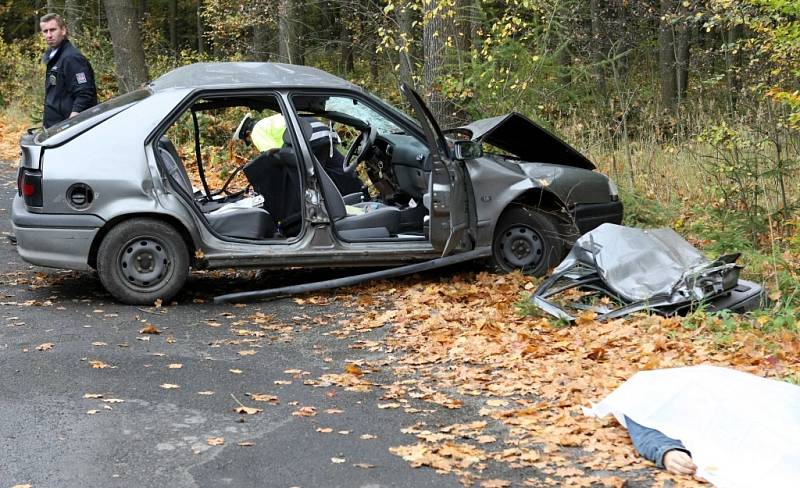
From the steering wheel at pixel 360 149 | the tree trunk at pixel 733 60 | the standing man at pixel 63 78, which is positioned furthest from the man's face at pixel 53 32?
A: the tree trunk at pixel 733 60

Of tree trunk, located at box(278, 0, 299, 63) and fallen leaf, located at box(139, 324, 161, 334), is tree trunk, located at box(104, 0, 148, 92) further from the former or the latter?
fallen leaf, located at box(139, 324, 161, 334)

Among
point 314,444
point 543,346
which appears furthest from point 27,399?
point 543,346

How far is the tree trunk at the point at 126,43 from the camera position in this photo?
17266 millimetres

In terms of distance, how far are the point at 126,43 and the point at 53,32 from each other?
799 cm

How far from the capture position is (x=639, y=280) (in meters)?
7.53

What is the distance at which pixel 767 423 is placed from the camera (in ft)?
14.5

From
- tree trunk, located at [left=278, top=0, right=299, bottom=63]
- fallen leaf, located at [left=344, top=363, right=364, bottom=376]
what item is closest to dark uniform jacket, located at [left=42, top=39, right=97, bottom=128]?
fallen leaf, located at [left=344, top=363, right=364, bottom=376]

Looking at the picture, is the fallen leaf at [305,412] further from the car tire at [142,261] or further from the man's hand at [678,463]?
the car tire at [142,261]

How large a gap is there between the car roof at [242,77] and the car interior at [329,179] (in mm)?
125

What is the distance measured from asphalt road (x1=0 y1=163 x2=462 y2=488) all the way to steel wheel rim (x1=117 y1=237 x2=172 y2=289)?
237mm

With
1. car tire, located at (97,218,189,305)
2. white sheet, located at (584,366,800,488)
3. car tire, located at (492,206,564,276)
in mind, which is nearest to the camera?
white sheet, located at (584,366,800,488)

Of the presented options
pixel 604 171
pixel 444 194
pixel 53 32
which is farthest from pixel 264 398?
pixel 604 171

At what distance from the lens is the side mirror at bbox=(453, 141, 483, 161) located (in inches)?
328

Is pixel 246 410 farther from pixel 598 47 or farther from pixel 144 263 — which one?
pixel 598 47
